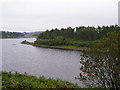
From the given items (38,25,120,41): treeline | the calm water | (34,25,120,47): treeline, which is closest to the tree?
the calm water

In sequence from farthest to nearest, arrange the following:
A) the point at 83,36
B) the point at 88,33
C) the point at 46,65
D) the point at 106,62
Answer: the point at 83,36, the point at 88,33, the point at 46,65, the point at 106,62

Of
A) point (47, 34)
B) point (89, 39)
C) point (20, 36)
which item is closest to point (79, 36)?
point (89, 39)

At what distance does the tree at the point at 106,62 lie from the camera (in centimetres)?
805

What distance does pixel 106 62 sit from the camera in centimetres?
855

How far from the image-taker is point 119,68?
7785 millimetres

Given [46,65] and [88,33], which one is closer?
[46,65]

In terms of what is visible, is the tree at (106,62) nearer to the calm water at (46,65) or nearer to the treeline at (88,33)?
the calm water at (46,65)

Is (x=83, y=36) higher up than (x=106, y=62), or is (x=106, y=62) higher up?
(x=83, y=36)

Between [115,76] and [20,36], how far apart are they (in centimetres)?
19306

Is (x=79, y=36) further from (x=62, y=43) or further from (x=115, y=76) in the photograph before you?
(x=115, y=76)

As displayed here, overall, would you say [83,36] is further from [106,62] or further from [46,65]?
[106,62]

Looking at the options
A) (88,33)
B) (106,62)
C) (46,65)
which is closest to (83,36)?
(88,33)

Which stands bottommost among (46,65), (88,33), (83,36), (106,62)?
(46,65)

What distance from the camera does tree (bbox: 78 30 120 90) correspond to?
805 centimetres
